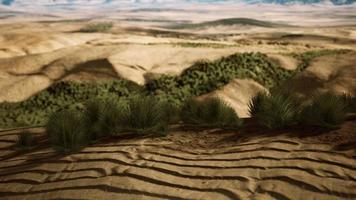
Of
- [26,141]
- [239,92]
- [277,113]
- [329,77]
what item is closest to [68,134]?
[26,141]

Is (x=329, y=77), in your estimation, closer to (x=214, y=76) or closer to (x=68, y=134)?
(x=214, y=76)

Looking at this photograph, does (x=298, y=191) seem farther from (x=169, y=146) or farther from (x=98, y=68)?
(x=98, y=68)

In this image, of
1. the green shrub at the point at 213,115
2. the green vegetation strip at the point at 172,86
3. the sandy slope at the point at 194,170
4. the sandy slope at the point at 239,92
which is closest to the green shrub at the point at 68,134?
the sandy slope at the point at 194,170

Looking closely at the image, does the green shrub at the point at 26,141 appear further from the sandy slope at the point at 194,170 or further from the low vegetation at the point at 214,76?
the low vegetation at the point at 214,76

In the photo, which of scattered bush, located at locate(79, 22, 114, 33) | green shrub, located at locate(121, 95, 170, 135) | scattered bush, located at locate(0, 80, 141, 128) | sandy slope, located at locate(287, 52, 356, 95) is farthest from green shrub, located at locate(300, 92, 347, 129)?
scattered bush, located at locate(79, 22, 114, 33)

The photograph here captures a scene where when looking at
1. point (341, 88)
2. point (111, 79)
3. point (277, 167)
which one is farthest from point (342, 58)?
point (277, 167)

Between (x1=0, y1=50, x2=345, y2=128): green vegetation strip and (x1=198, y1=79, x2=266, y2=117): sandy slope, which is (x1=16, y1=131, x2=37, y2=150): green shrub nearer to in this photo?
(x1=198, y1=79, x2=266, y2=117): sandy slope
